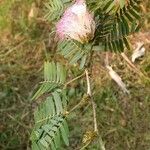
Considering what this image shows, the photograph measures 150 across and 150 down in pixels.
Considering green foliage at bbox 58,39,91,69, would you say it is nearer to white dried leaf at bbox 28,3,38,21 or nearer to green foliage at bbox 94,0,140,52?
green foliage at bbox 94,0,140,52

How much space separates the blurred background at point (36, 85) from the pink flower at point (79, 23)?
115 cm

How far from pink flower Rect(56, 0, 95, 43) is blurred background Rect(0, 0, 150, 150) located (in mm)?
1147

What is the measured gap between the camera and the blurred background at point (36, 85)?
2400 millimetres

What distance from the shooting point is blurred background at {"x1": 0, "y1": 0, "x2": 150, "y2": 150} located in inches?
94.5

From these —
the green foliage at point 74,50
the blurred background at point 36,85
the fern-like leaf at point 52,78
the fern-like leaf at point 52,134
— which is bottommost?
the blurred background at point 36,85

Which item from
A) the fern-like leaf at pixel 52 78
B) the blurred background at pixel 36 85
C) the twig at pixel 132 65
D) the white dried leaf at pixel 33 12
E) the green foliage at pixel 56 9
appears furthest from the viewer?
the white dried leaf at pixel 33 12

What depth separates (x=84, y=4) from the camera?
130 centimetres

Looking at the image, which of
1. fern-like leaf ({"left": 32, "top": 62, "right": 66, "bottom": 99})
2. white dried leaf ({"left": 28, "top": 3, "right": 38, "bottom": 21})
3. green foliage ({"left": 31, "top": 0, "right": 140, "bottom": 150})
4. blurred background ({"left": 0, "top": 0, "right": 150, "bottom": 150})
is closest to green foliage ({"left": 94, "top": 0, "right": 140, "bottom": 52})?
green foliage ({"left": 31, "top": 0, "right": 140, "bottom": 150})

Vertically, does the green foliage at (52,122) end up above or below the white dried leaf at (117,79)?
above

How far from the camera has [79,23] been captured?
128 centimetres

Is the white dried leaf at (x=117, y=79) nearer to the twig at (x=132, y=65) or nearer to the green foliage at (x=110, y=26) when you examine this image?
the twig at (x=132, y=65)

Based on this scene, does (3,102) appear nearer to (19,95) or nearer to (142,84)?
(19,95)

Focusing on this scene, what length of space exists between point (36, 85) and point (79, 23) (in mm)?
1363

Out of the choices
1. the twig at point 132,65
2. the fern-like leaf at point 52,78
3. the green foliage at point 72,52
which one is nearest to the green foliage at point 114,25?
the green foliage at point 72,52
